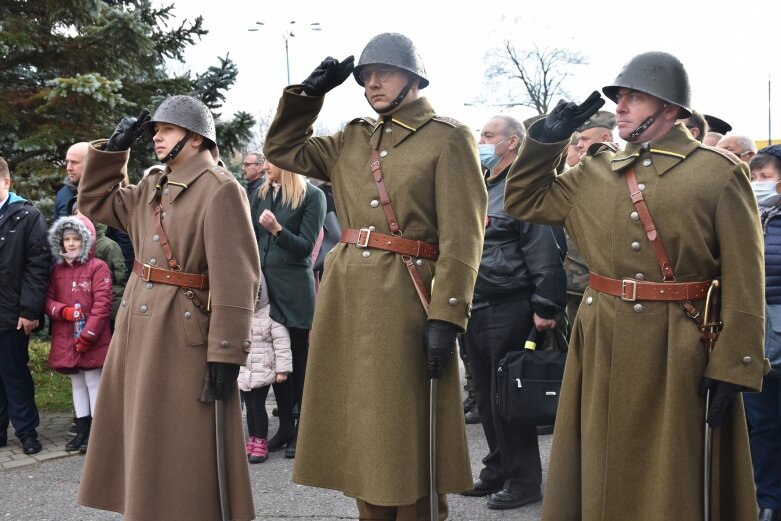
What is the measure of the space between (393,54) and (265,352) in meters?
2.89

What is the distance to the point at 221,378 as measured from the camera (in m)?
3.61

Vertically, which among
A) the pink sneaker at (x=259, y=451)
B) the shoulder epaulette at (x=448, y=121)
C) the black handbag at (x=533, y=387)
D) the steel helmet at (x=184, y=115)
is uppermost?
the steel helmet at (x=184, y=115)

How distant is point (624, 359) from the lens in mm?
3135

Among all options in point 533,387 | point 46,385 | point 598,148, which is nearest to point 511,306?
point 533,387

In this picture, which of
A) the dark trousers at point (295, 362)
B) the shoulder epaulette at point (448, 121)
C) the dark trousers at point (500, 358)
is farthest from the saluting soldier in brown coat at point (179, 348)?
the dark trousers at point (295, 362)

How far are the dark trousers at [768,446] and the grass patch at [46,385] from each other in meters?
5.57

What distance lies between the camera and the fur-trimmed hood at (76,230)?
5.82 metres

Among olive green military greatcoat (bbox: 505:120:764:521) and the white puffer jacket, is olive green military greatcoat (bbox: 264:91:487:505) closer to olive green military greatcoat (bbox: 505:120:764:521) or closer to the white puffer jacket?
olive green military greatcoat (bbox: 505:120:764:521)

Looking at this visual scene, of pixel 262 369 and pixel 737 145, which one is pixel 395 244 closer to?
pixel 262 369

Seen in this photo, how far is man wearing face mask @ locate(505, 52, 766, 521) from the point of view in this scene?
300 centimetres

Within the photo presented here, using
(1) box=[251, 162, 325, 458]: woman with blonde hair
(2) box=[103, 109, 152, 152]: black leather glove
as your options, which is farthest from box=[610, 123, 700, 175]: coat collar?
(1) box=[251, 162, 325, 458]: woman with blonde hair

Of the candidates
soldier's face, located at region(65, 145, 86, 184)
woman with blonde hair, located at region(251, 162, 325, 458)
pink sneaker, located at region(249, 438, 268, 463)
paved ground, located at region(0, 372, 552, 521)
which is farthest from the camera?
soldier's face, located at region(65, 145, 86, 184)

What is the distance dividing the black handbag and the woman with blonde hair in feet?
6.17

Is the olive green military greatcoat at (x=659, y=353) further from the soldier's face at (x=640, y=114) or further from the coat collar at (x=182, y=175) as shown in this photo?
the coat collar at (x=182, y=175)
